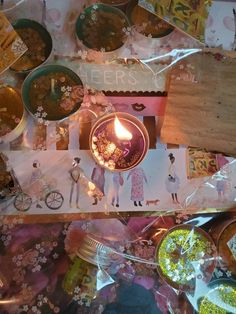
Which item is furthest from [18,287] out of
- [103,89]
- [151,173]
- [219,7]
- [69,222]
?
[219,7]

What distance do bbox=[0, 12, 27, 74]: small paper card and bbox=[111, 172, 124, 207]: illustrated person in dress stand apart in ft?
1.27

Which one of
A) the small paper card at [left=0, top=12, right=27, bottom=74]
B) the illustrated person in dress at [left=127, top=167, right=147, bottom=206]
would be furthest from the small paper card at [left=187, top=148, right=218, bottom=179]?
the small paper card at [left=0, top=12, right=27, bottom=74]

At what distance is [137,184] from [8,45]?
19.1 inches

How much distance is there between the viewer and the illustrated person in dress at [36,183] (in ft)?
3.76

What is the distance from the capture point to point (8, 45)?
3.83ft

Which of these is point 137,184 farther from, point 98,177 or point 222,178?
point 222,178

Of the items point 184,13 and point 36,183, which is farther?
point 184,13

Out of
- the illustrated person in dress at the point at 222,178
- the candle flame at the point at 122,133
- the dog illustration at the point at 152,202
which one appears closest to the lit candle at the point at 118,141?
the candle flame at the point at 122,133

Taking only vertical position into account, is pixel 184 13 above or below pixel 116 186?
above

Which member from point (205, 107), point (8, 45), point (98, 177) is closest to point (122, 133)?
point (98, 177)

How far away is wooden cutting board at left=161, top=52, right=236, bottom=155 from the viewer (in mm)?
1206

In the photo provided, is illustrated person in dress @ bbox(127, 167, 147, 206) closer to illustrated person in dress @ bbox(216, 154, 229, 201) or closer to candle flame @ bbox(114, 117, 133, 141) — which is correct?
candle flame @ bbox(114, 117, 133, 141)

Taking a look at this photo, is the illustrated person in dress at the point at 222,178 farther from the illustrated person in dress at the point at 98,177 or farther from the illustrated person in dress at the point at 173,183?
the illustrated person in dress at the point at 98,177

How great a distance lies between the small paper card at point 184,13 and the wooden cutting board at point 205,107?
75 mm
